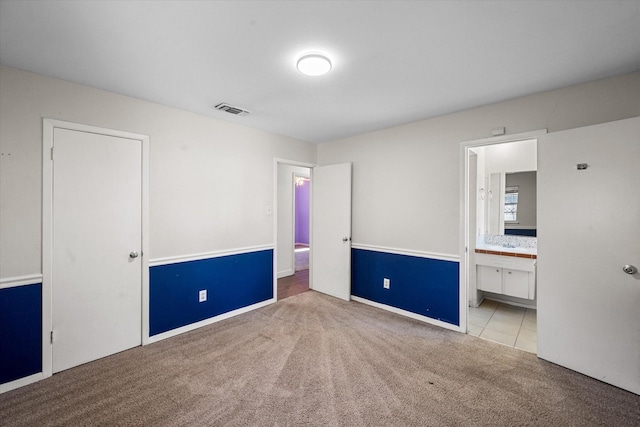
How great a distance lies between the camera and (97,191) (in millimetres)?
2379

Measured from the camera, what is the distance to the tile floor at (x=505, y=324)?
109 inches

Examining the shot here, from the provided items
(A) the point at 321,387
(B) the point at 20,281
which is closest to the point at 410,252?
(A) the point at 321,387

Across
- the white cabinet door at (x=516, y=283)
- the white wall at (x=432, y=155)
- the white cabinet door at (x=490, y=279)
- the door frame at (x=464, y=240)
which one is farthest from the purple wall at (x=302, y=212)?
the door frame at (x=464, y=240)

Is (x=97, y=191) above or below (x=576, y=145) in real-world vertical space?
below

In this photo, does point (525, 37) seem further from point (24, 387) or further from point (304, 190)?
point (304, 190)

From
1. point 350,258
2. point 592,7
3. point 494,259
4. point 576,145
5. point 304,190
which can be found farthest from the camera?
point 304,190

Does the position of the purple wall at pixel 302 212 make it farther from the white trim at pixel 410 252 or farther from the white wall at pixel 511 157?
the white wall at pixel 511 157

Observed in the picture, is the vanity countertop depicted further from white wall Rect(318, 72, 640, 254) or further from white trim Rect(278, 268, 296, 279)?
white trim Rect(278, 268, 296, 279)

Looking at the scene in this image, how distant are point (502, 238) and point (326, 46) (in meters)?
3.68

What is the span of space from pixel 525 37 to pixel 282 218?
171 inches

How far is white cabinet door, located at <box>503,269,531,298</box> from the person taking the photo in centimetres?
339

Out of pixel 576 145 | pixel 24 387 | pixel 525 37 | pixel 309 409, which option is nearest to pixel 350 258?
pixel 309 409

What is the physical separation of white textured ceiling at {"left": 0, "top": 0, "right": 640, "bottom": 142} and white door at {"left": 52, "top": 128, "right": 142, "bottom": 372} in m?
0.61

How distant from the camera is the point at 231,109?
2873 millimetres
